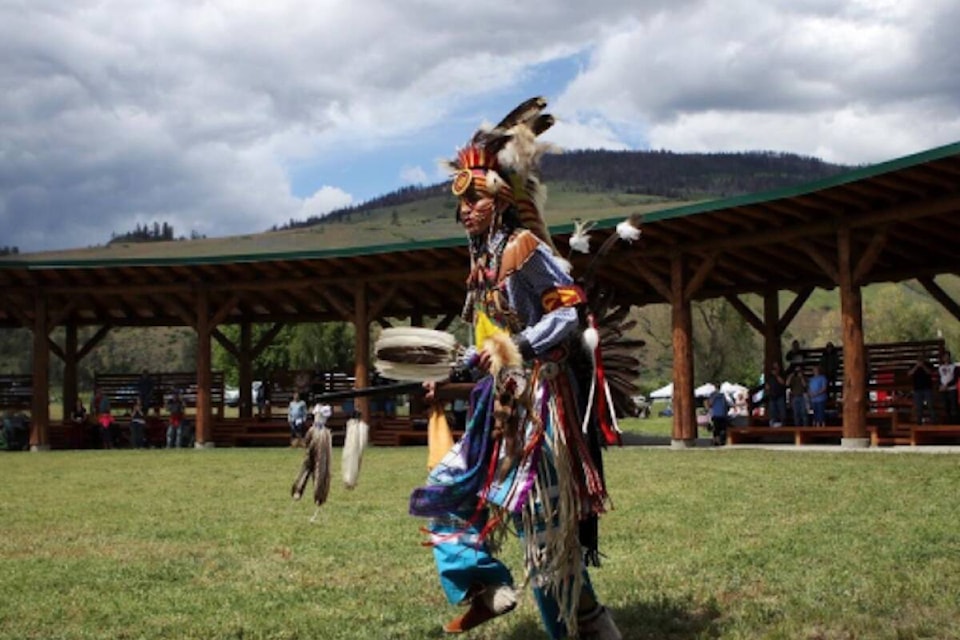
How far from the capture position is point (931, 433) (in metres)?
15.7

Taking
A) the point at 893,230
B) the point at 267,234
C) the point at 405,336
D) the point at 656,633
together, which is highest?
the point at 267,234

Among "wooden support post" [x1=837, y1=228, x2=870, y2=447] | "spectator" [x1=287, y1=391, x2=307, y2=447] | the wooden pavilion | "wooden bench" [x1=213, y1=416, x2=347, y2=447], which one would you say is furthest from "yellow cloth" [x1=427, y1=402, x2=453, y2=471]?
"wooden bench" [x1=213, y1=416, x2=347, y2=447]

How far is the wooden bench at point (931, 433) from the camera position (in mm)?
15203

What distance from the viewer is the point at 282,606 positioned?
5309 mm

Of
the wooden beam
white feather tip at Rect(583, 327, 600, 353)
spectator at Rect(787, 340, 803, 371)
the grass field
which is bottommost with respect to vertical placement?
the grass field

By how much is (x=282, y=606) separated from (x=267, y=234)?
4859 inches

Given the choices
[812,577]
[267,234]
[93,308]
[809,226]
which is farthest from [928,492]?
[267,234]

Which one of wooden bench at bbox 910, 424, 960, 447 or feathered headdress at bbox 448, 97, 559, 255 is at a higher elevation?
feathered headdress at bbox 448, 97, 559, 255

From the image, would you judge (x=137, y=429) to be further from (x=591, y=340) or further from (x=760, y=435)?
(x=591, y=340)

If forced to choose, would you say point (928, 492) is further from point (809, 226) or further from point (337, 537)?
point (809, 226)

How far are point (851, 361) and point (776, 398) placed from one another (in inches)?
130

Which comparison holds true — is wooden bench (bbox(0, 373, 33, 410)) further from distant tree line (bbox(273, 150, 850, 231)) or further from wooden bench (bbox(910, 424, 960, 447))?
distant tree line (bbox(273, 150, 850, 231))

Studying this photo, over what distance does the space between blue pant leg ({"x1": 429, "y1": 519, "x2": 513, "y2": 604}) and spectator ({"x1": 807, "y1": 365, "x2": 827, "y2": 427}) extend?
14.2 metres

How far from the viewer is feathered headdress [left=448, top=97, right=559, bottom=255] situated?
4.56 m
